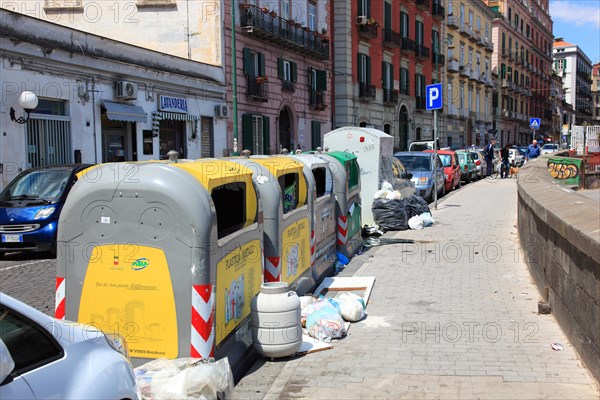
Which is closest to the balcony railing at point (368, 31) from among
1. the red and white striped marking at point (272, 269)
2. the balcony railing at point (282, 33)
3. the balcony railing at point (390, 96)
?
the balcony railing at point (390, 96)

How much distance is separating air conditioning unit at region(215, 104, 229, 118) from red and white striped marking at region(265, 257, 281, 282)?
18.0 meters

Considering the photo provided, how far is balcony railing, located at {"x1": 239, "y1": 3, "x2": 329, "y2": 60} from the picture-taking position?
2558 cm

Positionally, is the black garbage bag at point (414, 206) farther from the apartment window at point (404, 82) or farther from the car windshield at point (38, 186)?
the apartment window at point (404, 82)

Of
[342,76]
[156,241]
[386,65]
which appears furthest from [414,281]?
[386,65]

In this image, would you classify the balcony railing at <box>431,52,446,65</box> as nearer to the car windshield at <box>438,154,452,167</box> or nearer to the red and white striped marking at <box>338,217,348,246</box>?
the car windshield at <box>438,154,452,167</box>

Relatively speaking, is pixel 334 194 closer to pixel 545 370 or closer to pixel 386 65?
pixel 545 370

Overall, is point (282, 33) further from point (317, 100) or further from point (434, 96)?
point (434, 96)

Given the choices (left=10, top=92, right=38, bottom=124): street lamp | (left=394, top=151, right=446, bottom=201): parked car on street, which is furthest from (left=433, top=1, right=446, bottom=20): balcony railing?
(left=10, top=92, right=38, bottom=124): street lamp

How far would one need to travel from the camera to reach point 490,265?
9992mm

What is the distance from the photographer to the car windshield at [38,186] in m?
11.7

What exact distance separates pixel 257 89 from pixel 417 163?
893cm

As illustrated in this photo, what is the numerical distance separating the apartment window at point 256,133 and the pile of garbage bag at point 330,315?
19.2 meters

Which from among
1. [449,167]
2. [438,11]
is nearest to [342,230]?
[449,167]

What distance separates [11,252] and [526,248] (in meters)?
9.09
